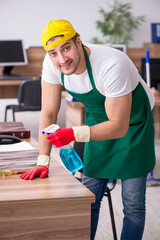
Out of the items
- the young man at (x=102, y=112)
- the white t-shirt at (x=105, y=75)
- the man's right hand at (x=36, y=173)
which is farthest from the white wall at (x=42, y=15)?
the man's right hand at (x=36, y=173)

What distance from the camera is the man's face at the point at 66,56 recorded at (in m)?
1.45

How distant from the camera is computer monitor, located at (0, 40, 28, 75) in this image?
18.7 ft

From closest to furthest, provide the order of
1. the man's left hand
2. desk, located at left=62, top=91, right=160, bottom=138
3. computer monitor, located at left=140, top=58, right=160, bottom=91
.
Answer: the man's left hand, desk, located at left=62, top=91, right=160, bottom=138, computer monitor, located at left=140, top=58, right=160, bottom=91

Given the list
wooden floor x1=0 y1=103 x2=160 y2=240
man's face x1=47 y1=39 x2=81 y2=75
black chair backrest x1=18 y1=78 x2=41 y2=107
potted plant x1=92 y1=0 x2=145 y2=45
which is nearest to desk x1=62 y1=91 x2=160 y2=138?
black chair backrest x1=18 y1=78 x2=41 y2=107

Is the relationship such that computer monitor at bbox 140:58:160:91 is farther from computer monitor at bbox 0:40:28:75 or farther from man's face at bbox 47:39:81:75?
man's face at bbox 47:39:81:75

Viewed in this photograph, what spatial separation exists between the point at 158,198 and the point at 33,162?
1.79m

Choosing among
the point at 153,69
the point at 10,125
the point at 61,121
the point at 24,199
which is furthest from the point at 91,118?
the point at 61,121

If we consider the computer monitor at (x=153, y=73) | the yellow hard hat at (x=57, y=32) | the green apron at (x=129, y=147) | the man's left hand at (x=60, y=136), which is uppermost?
the yellow hard hat at (x=57, y=32)

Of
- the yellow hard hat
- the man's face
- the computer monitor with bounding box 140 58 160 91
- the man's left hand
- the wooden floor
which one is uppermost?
the yellow hard hat

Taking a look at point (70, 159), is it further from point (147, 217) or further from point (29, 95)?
point (29, 95)

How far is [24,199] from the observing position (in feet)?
4.06

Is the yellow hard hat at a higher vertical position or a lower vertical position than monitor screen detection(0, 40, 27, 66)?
higher

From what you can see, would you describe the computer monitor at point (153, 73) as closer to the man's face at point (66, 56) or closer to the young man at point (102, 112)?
the young man at point (102, 112)

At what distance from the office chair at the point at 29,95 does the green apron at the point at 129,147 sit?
321 cm
